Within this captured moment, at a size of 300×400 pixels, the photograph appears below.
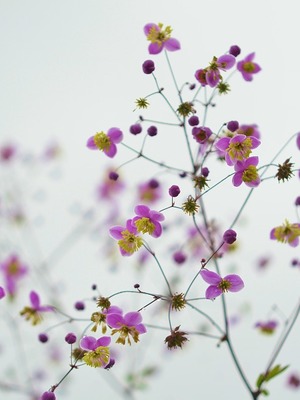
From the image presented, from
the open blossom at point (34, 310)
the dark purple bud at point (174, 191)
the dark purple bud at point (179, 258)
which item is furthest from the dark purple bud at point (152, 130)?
the open blossom at point (34, 310)

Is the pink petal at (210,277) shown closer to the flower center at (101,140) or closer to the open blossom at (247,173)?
the open blossom at (247,173)

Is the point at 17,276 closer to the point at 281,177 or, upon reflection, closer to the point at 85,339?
the point at 85,339

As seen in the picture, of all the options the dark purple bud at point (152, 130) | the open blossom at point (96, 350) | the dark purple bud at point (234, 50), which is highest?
the dark purple bud at point (234, 50)

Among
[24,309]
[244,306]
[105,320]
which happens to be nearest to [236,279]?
[105,320]

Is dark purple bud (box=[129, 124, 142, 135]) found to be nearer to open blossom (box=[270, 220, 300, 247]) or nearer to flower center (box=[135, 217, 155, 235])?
flower center (box=[135, 217, 155, 235])

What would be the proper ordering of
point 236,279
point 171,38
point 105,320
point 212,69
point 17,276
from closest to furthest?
point 105,320, point 236,279, point 212,69, point 171,38, point 17,276

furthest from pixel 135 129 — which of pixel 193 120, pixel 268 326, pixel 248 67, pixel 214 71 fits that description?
pixel 268 326
